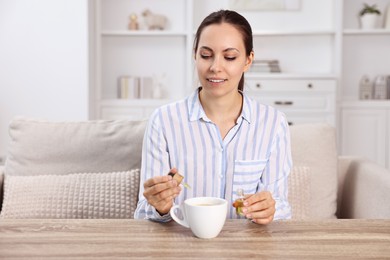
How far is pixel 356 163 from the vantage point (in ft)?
7.06

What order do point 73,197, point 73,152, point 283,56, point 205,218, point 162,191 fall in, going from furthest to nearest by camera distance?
point 283,56, point 73,152, point 73,197, point 162,191, point 205,218

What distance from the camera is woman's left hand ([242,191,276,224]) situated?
125 cm

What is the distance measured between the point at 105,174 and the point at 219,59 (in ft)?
2.12

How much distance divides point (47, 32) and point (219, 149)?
10.2 ft

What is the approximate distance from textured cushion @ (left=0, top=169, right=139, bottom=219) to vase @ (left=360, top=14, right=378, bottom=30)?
11.3ft

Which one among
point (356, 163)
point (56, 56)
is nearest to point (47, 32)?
point (56, 56)

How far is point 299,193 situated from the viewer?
194 centimetres

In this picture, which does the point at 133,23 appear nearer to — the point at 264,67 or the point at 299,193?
the point at 264,67

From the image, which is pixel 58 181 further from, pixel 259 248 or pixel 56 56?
pixel 56 56

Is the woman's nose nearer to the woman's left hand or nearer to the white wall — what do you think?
the woman's left hand

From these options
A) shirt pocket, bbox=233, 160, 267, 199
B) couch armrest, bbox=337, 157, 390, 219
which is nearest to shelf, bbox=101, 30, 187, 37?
couch armrest, bbox=337, 157, 390, 219

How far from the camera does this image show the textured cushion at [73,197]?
1868mm

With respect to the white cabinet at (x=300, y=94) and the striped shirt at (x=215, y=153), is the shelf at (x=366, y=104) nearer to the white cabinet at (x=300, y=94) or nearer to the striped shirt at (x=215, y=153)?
the white cabinet at (x=300, y=94)

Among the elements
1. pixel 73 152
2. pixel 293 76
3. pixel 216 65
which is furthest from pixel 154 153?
pixel 293 76
